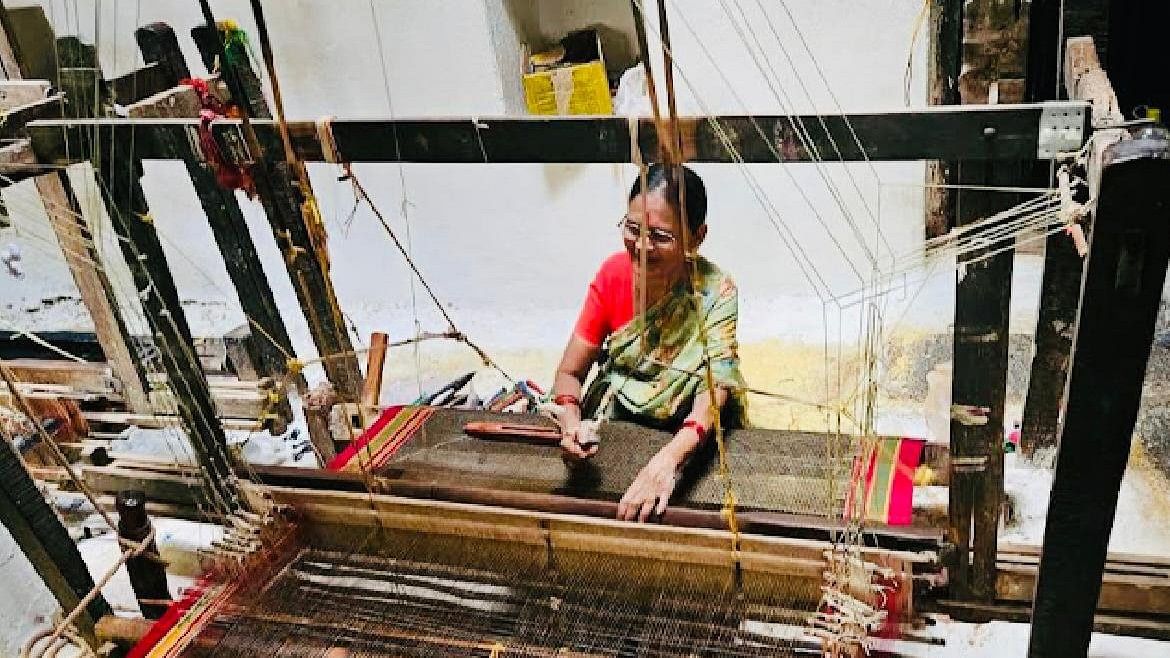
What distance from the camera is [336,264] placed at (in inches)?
193

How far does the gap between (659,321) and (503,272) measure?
7.04ft

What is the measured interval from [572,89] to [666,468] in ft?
7.42

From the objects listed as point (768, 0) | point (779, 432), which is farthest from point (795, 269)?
point (779, 432)

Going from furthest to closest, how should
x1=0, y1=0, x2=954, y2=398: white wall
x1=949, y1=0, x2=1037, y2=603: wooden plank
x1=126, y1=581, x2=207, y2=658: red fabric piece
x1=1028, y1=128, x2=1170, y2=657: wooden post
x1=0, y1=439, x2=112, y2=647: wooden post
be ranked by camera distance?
1. x1=0, y1=0, x2=954, y2=398: white wall
2. x1=0, y1=439, x2=112, y2=647: wooden post
3. x1=126, y1=581, x2=207, y2=658: red fabric piece
4. x1=949, y1=0, x2=1037, y2=603: wooden plank
5. x1=1028, y1=128, x2=1170, y2=657: wooden post

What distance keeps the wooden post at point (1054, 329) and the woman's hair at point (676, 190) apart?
86 centimetres

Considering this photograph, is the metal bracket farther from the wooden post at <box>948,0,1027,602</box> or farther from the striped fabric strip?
the striped fabric strip

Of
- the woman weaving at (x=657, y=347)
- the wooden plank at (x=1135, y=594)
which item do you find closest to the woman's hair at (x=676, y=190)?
the woman weaving at (x=657, y=347)

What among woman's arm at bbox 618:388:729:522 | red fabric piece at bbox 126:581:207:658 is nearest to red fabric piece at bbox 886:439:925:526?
woman's arm at bbox 618:388:729:522

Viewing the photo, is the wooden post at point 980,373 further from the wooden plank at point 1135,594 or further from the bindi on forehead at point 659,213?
the bindi on forehead at point 659,213

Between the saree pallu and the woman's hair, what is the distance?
197 millimetres

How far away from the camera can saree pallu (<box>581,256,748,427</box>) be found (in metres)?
2.56

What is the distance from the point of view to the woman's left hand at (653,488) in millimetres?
2207

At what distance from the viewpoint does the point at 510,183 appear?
4.38 meters

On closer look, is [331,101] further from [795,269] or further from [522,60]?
[795,269]
